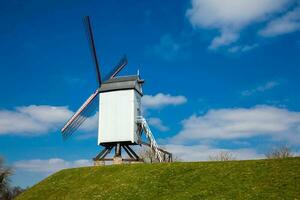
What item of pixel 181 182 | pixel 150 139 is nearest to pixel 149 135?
pixel 150 139

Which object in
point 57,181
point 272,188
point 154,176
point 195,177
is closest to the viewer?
point 272,188

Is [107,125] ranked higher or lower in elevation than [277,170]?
higher

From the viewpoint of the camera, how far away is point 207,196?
104 feet

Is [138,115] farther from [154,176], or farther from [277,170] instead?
[277,170]

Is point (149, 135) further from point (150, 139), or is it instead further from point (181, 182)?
point (181, 182)

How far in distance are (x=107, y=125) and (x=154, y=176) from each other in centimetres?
1466

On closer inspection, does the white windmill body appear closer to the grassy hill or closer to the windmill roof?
the windmill roof

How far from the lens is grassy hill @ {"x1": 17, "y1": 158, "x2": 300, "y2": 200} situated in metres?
31.8

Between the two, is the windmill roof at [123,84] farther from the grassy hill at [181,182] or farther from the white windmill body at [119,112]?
the grassy hill at [181,182]

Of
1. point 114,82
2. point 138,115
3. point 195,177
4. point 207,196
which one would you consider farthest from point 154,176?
point 114,82

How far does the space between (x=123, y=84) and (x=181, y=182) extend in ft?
66.2

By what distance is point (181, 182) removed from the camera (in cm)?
3641

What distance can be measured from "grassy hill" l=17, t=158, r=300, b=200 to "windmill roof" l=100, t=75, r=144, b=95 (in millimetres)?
11539

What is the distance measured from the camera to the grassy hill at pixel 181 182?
31763 mm
